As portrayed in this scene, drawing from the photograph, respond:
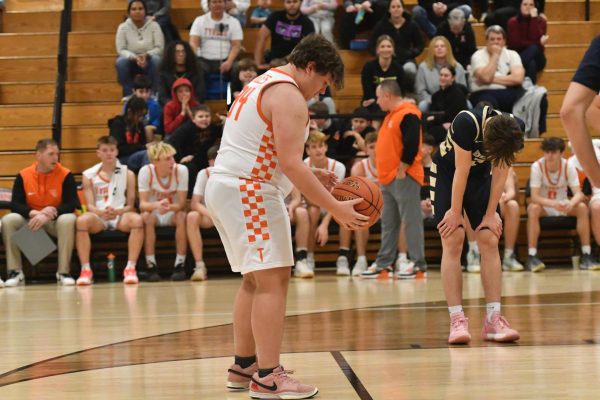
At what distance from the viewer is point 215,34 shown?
11281 millimetres

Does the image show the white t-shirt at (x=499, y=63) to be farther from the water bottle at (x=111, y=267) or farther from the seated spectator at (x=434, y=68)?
the water bottle at (x=111, y=267)

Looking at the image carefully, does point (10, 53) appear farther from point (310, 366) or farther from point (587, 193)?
point (310, 366)

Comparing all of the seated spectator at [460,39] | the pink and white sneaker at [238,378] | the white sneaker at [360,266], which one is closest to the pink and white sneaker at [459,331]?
the pink and white sneaker at [238,378]

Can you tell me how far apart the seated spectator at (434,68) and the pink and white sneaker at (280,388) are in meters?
7.24

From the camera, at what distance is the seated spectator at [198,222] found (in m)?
9.53

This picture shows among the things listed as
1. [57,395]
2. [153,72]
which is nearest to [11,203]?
[153,72]

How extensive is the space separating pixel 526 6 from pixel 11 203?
239 inches

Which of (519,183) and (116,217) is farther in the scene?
(519,183)

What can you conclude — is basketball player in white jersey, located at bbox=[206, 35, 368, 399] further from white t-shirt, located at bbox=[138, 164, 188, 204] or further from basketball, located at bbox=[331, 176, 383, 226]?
white t-shirt, located at bbox=[138, 164, 188, 204]

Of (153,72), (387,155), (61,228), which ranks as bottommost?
(61,228)

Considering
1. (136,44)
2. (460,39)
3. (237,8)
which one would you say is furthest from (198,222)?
(460,39)

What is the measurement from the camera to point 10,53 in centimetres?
1222

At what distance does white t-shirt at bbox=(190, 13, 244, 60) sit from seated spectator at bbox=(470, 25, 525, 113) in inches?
104

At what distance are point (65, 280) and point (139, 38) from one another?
326 centimetres
